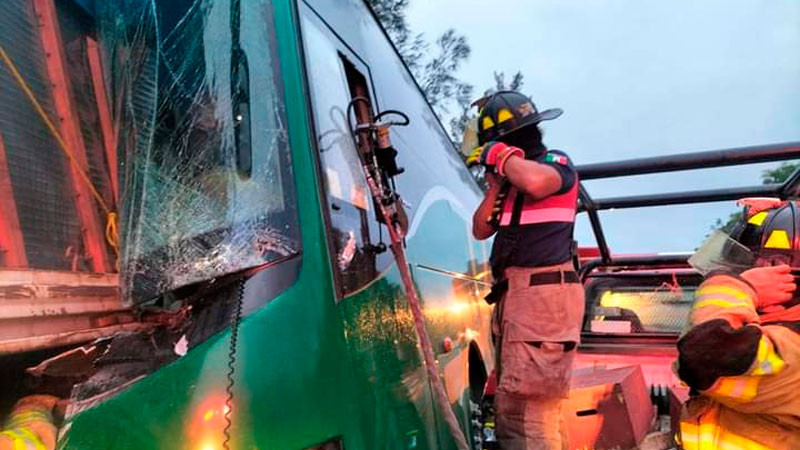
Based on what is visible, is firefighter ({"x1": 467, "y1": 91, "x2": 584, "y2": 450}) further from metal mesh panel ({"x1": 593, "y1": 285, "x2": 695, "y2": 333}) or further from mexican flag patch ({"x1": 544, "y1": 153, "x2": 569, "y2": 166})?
metal mesh panel ({"x1": 593, "y1": 285, "x2": 695, "y2": 333})

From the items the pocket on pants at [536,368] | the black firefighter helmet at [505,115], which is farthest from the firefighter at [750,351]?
the black firefighter helmet at [505,115]

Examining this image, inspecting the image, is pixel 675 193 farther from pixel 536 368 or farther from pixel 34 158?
pixel 34 158

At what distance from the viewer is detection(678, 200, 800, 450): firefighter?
5.49 feet

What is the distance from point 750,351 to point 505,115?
1402 mm

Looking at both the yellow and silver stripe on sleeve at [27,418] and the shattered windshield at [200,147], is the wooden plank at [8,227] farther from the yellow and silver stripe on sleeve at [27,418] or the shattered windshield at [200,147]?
the yellow and silver stripe on sleeve at [27,418]

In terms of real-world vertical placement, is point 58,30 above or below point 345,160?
above

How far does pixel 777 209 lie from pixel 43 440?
2378mm

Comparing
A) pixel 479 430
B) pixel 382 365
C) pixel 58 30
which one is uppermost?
pixel 58 30

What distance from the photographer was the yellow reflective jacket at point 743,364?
166 centimetres

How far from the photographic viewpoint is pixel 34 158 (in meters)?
1.61

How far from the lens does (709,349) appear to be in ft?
5.53

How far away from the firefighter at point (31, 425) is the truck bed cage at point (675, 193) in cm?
373

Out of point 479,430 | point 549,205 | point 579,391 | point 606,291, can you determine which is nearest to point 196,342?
point 549,205

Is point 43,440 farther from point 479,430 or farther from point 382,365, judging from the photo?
point 479,430
